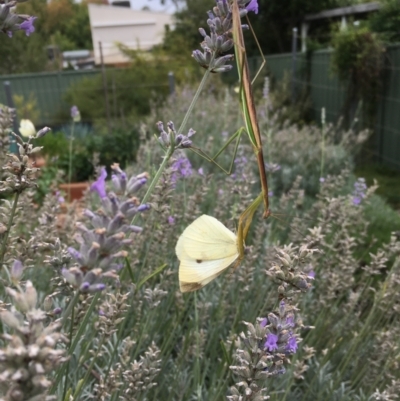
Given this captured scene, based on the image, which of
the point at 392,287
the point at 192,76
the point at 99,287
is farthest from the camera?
the point at 192,76

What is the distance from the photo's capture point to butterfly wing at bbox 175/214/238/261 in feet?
2.48

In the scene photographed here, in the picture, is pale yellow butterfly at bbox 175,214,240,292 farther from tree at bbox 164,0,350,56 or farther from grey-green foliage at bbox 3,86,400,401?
tree at bbox 164,0,350,56

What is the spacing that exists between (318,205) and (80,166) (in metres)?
4.75

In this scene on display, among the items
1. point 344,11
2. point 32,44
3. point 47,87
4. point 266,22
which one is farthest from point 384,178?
point 32,44

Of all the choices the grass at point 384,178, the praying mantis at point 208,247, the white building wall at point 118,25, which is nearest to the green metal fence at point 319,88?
the grass at point 384,178

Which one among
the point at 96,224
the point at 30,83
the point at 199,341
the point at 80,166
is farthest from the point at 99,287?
the point at 30,83

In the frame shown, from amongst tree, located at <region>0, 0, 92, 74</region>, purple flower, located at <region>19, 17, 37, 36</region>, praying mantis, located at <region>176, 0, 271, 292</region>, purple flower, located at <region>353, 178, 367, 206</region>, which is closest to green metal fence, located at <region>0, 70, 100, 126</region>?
tree, located at <region>0, 0, 92, 74</region>

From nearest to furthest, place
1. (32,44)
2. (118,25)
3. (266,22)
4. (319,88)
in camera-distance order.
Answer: (319,88) → (266,22) → (32,44) → (118,25)

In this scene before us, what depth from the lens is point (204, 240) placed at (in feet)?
2.51

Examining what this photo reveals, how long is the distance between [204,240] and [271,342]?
0.20 meters

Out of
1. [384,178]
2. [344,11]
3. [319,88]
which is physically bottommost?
[384,178]

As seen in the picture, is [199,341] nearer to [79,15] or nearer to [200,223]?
[200,223]

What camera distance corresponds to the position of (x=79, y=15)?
32.7 metres

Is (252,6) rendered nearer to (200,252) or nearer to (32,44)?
(200,252)
